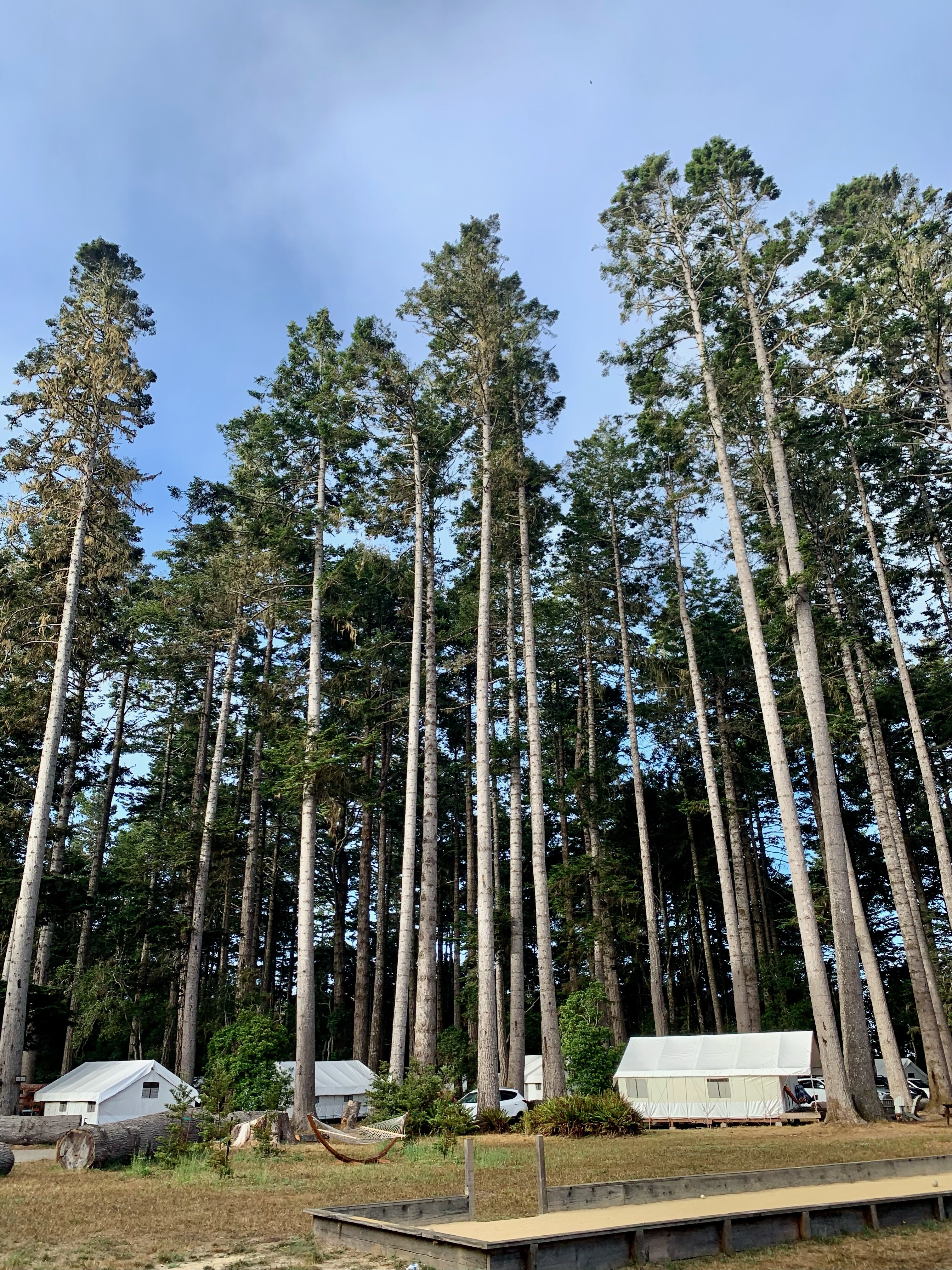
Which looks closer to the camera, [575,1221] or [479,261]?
[575,1221]

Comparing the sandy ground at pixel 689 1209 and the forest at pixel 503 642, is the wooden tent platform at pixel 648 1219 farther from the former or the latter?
the forest at pixel 503 642

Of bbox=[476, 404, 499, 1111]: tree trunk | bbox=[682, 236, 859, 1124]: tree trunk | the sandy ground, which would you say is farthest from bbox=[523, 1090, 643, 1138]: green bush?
the sandy ground

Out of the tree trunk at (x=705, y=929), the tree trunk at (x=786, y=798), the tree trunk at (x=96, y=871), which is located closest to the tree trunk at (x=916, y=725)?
the tree trunk at (x=786, y=798)

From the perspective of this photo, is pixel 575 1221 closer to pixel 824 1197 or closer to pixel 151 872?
pixel 824 1197

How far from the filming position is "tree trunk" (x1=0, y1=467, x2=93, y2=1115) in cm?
1806

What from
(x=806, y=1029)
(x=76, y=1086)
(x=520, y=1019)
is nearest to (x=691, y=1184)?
(x=520, y=1019)

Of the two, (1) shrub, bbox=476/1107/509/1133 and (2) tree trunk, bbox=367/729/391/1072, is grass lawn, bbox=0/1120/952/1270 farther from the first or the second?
(2) tree trunk, bbox=367/729/391/1072

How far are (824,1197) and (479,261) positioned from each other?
22.7 m

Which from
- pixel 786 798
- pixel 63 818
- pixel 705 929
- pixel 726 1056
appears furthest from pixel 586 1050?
pixel 63 818

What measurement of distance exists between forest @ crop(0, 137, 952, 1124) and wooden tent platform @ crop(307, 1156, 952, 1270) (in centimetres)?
822

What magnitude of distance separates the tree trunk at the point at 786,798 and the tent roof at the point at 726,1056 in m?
5.67

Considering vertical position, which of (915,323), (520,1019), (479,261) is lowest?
(520,1019)

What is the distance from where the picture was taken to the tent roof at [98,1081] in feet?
73.3

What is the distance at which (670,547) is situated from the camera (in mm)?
30031
